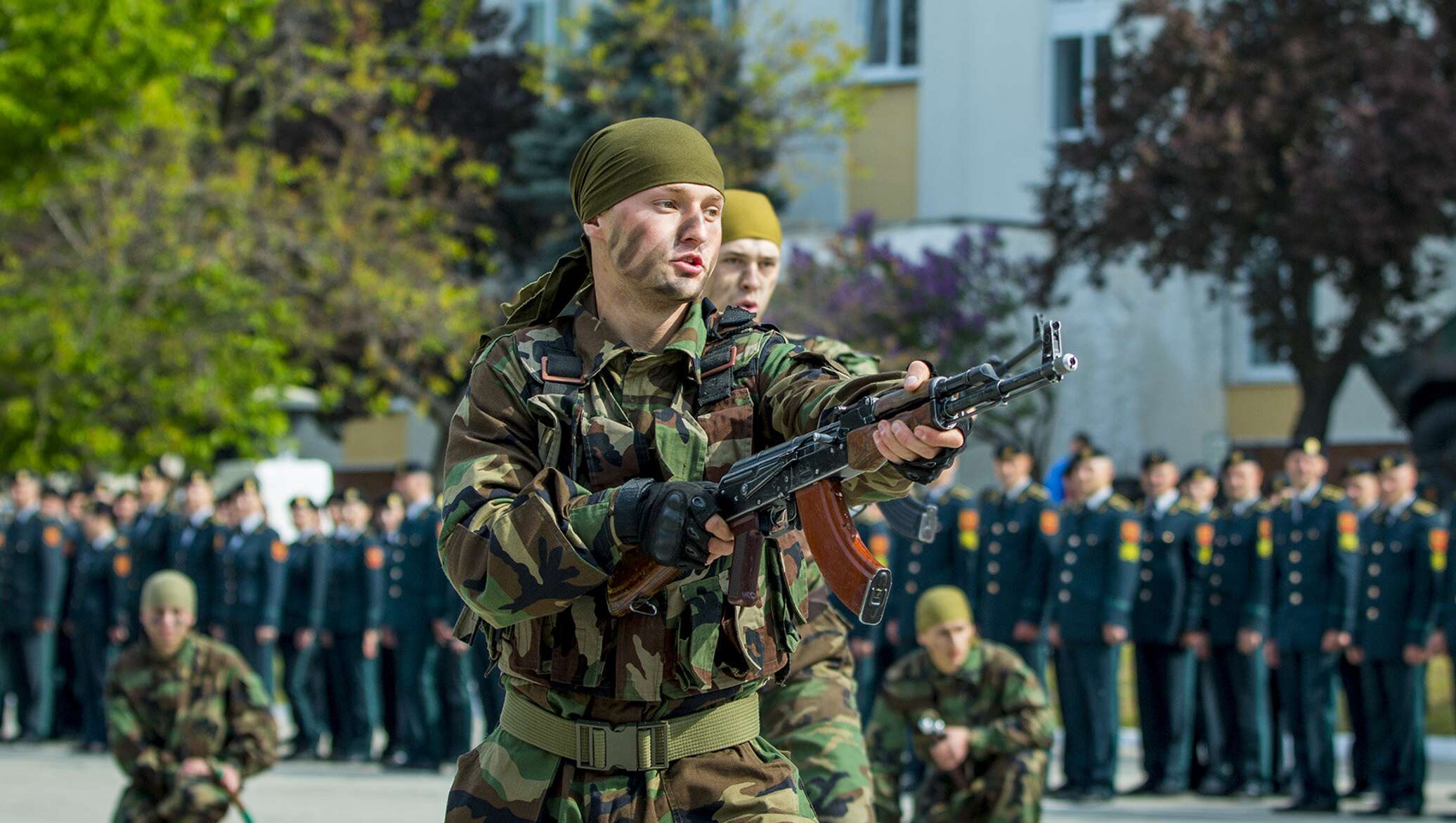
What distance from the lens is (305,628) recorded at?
14.9 meters

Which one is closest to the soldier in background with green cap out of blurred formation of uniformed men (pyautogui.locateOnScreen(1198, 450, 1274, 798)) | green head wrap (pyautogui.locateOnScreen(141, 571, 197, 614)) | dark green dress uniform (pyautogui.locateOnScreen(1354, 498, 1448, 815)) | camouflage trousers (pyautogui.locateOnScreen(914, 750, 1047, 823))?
camouflage trousers (pyautogui.locateOnScreen(914, 750, 1047, 823))

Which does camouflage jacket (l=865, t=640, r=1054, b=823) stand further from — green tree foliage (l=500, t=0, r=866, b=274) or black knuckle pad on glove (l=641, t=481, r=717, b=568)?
green tree foliage (l=500, t=0, r=866, b=274)

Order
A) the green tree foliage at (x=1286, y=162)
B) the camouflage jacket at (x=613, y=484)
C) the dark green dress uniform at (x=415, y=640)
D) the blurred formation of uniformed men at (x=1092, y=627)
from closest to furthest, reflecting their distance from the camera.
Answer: the camouflage jacket at (x=613, y=484)
the blurred formation of uniformed men at (x=1092, y=627)
the dark green dress uniform at (x=415, y=640)
the green tree foliage at (x=1286, y=162)

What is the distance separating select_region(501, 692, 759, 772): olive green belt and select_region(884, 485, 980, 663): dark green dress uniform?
9.00m

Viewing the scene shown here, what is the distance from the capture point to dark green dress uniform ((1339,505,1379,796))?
11477mm

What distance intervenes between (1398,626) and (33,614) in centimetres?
1067

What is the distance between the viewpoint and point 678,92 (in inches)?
923

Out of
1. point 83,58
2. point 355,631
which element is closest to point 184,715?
point 355,631

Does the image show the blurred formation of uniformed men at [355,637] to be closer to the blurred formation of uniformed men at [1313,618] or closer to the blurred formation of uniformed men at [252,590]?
the blurred formation of uniformed men at [252,590]

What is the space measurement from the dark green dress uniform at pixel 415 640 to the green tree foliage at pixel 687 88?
375 inches

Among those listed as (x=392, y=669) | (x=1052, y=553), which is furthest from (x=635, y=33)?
(x=1052, y=553)

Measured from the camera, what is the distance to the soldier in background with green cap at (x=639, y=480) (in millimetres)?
3670

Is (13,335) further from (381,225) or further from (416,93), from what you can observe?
(416,93)

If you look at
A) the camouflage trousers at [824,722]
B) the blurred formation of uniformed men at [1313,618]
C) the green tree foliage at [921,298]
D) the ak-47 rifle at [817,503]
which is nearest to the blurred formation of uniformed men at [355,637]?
the blurred formation of uniformed men at [1313,618]
